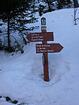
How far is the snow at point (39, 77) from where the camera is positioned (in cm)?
1178

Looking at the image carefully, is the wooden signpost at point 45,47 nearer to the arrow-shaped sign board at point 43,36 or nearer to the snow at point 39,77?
the arrow-shaped sign board at point 43,36

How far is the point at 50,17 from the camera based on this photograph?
20312mm

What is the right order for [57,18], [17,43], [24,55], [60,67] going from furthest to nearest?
[57,18] → [17,43] → [24,55] → [60,67]

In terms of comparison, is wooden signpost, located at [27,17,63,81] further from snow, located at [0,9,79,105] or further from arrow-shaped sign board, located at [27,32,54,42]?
snow, located at [0,9,79,105]

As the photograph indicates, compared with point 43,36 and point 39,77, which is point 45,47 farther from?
point 39,77

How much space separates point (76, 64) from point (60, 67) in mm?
563

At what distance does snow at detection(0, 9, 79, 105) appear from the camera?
11781mm

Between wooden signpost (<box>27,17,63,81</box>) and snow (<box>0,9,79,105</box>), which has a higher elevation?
wooden signpost (<box>27,17,63,81</box>)

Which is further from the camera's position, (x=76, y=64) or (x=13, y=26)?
(x=13, y=26)

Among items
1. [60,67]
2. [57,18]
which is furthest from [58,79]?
[57,18]

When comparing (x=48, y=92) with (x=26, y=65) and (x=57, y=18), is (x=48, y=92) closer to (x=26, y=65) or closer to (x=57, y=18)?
(x=26, y=65)

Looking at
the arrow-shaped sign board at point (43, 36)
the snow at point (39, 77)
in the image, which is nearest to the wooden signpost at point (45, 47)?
the arrow-shaped sign board at point (43, 36)

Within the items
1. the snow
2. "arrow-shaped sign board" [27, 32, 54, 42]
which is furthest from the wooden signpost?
the snow

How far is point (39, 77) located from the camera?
12.9 m
